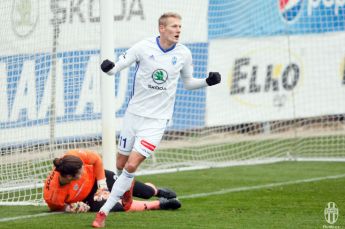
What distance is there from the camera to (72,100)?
12.9 metres

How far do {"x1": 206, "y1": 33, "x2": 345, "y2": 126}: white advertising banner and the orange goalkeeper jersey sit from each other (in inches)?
253

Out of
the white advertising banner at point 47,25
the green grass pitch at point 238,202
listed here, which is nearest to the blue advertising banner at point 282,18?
the green grass pitch at point 238,202

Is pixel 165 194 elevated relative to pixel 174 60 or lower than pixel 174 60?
lower

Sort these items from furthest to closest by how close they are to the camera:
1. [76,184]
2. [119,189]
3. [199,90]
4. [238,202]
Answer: [199,90] < [238,202] < [76,184] < [119,189]

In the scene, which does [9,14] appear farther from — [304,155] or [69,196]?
[304,155]

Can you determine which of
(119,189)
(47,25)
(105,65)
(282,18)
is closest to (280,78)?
(282,18)

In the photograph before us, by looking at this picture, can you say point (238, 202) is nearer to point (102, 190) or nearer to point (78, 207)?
point (102, 190)

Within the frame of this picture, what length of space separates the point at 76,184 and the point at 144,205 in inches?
34.3

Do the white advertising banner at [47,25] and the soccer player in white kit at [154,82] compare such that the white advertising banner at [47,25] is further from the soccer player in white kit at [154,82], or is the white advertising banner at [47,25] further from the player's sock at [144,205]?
the player's sock at [144,205]

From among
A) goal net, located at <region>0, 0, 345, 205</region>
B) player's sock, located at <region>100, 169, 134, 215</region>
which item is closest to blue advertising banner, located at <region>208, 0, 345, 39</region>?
goal net, located at <region>0, 0, 345, 205</region>

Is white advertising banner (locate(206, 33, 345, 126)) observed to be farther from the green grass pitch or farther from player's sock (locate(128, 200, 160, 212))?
player's sock (locate(128, 200, 160, 212))

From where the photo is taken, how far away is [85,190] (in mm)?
10688

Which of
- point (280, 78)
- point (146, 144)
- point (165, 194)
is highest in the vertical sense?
point (280, 78)

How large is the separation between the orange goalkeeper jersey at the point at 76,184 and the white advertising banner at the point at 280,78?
643 centimetres
